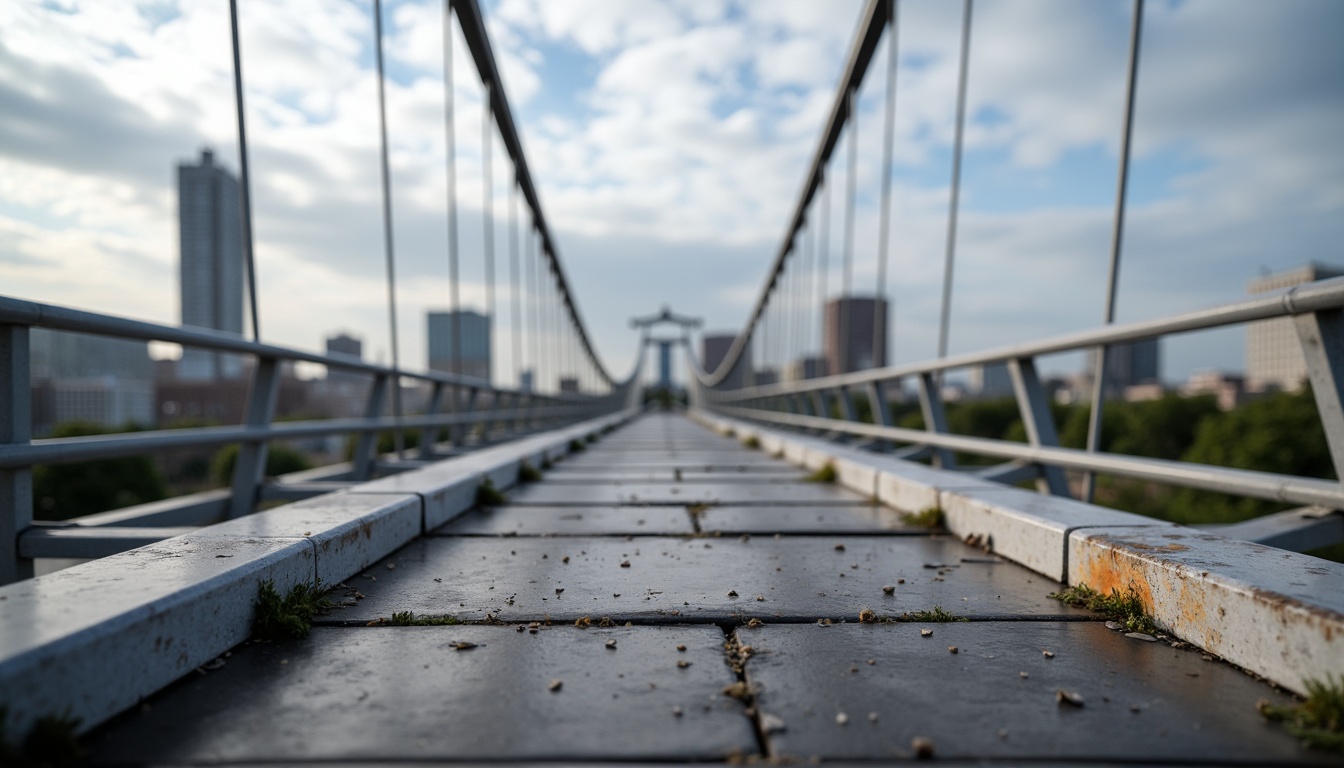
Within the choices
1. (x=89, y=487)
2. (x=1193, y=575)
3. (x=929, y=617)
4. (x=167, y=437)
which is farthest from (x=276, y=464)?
(x=1193, y=575)

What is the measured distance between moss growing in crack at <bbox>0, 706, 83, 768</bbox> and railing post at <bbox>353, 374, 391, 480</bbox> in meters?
3.76

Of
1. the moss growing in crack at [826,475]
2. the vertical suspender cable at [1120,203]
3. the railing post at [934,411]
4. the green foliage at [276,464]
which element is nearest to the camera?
the vertical suspender cable at [1120,203]

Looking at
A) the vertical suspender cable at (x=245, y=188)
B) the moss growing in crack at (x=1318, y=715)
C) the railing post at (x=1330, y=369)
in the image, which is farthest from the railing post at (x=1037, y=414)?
the vertical suspender cable at (x=245, y=188)

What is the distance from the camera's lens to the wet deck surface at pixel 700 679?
1231 mm

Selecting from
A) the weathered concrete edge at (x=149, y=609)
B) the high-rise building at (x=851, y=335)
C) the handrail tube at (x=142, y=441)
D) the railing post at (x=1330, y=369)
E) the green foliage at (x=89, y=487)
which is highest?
the high-rise building at (x=851, y=335)

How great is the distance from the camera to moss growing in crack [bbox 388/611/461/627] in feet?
6.15

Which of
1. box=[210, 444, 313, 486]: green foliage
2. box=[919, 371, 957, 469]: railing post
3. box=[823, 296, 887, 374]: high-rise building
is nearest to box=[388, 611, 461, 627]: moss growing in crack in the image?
box=[919, 371, 957, 469]: railing post

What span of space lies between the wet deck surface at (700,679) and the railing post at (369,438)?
→ 2.41m

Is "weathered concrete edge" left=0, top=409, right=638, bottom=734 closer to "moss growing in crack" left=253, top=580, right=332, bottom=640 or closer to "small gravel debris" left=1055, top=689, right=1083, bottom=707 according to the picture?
"moss growing in crack" left=253, top=580, right=332, bottom=640

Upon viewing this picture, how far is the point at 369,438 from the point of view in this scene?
488 centimetres

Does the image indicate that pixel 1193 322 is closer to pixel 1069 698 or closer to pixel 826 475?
pixel 1069 698

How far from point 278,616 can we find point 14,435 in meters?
0.97

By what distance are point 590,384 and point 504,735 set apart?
107 feet

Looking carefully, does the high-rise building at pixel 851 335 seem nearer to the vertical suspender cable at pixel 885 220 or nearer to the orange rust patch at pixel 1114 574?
the vertical suspender cable at pixel 885 220
